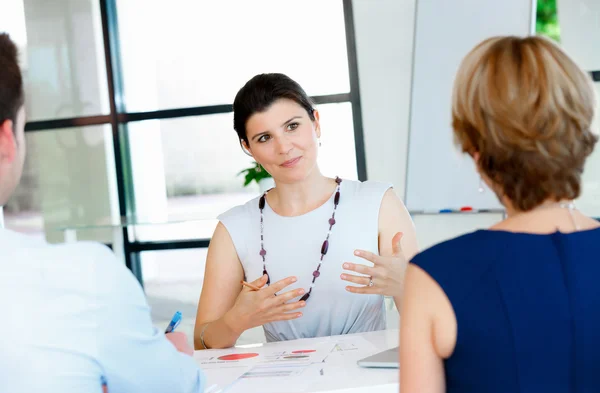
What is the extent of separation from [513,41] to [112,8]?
4525 mm

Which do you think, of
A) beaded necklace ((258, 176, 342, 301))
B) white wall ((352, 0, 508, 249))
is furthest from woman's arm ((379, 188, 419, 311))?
white wall ((352, 0, 508, 249))

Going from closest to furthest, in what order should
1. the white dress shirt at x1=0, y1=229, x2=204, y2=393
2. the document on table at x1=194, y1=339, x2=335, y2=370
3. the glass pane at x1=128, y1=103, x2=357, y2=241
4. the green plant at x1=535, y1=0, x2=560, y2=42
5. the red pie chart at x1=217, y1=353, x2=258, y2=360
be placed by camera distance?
the white dress shirt at x1=0, y1=229, x2=204, y2=393, the document on table at x1=194, y1=339, x2=335, y2=370, the red pie chart at x1=217, y1=353, x2=258, y2=360, the green plant at x1=535, y1=0, x2=560, y2=42, the glass pane at x1=128, y1=103, x2=357, y2=241

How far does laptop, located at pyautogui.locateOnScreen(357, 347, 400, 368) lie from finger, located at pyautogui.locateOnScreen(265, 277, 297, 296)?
38 cm

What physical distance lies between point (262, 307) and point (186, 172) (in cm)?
322

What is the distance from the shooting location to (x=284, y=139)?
2.36 meters

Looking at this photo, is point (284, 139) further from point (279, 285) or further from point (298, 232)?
point (279, 285)

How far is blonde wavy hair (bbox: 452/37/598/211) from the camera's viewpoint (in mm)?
952

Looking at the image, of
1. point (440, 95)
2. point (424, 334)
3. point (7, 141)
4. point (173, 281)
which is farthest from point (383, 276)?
point (173, 281)

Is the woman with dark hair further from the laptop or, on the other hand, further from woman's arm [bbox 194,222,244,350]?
the laptop

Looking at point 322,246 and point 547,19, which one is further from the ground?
point 547,19

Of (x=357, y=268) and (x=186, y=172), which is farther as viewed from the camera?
(x=186, y=172)

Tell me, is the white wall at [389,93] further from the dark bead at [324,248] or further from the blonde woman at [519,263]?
the blonde woman at [519,263]

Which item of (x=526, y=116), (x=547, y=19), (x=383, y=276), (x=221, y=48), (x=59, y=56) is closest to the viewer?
(x=526, y=116)

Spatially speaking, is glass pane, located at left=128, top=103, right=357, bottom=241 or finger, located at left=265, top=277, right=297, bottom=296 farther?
glass pane, located at left=128, top=103, right=357, bottom=241
